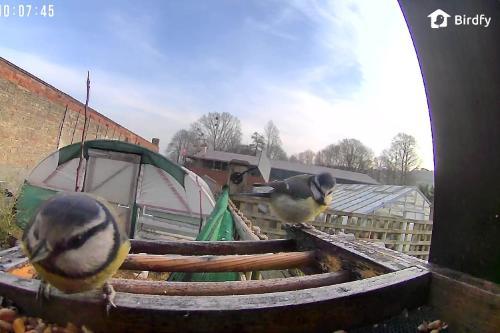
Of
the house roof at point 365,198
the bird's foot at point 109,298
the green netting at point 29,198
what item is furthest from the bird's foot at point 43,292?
the house roof at point 365,198

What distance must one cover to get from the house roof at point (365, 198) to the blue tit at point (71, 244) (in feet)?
50.2

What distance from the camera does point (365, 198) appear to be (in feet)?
61.2

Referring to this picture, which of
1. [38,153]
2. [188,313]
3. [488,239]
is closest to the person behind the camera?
[188,313]

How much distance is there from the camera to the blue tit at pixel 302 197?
386 centimetres

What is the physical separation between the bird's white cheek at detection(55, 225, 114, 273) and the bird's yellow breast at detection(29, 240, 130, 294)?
0.03 metres

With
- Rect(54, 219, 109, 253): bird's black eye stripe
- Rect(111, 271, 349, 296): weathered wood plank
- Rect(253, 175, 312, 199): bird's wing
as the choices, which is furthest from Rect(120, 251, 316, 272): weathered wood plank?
Rect(253, 175, 312, 199): bird's wing

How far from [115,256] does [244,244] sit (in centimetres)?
96

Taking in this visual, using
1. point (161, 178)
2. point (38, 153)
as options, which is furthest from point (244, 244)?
point (38, 153)

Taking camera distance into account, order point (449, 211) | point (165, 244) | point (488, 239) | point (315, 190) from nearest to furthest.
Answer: point (488, 239) → point (449, 211) → point (165, 244) → point (315, 190)

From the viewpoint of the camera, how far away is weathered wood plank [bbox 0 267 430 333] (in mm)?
1031

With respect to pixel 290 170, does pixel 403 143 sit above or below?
above

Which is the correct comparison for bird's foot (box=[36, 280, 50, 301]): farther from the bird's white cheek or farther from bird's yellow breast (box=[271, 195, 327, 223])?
bird's yellow breast (box=[271, 195, 327, 223])

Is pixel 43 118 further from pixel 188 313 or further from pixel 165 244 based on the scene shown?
pixel 188 313

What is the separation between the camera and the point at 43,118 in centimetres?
1361
